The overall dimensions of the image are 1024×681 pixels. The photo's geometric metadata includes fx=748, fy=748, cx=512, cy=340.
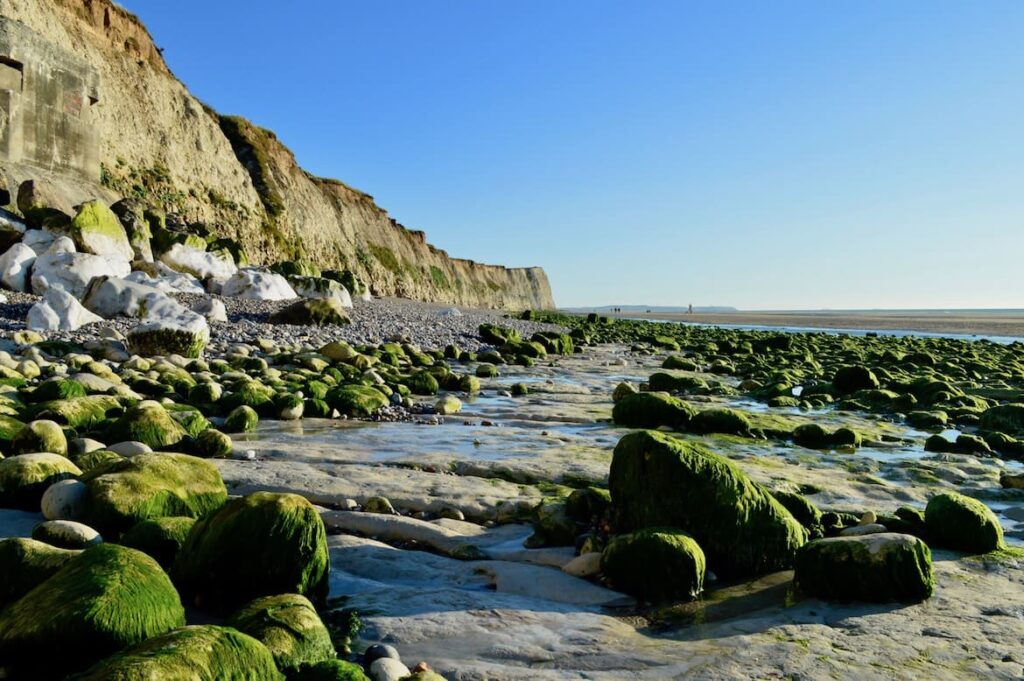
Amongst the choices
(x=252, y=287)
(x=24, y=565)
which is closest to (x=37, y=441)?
(x=24, y=565)

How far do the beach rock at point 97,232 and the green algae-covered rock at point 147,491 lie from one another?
13.7 m

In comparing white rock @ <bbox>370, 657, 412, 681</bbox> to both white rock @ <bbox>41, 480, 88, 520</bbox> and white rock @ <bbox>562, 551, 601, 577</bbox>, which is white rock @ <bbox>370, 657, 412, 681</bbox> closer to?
white rock @ <bbox>562, 551, 601, 577</bbox>

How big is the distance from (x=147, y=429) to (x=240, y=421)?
1006 millimetres

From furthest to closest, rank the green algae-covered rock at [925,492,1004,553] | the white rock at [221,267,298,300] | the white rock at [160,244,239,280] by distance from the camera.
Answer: the white rock at [160,244,239,280], the white rock at [221,267,298,300], the green algae-covered rock at [925,492,1004,553]

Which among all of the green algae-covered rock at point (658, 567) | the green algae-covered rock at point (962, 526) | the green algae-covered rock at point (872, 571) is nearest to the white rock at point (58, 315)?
the green algae-covered rock at point (658, 567)

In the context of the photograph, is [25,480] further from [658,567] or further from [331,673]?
[658,567]

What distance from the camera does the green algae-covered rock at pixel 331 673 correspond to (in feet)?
6.25

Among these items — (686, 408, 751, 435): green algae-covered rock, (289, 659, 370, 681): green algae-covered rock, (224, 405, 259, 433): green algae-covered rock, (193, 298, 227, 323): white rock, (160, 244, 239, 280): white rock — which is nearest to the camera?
(289, 659, 370, 681): green algae-covered rock

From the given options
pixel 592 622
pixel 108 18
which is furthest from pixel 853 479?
pixel 108 18

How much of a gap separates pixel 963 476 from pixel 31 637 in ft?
17.9

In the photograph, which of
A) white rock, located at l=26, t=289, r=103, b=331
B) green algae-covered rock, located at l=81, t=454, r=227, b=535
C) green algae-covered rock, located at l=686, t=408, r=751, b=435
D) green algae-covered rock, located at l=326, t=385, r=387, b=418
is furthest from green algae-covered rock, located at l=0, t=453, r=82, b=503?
white rock, located at l=26, t=289, r=103, b=331

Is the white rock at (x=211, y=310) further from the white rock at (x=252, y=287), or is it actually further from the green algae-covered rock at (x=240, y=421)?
the green algae-covered rock at (x=240, y=421)

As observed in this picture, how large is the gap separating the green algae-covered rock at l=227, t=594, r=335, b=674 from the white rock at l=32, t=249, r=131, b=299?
1236cm

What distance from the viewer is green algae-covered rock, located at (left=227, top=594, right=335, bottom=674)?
2059mm
